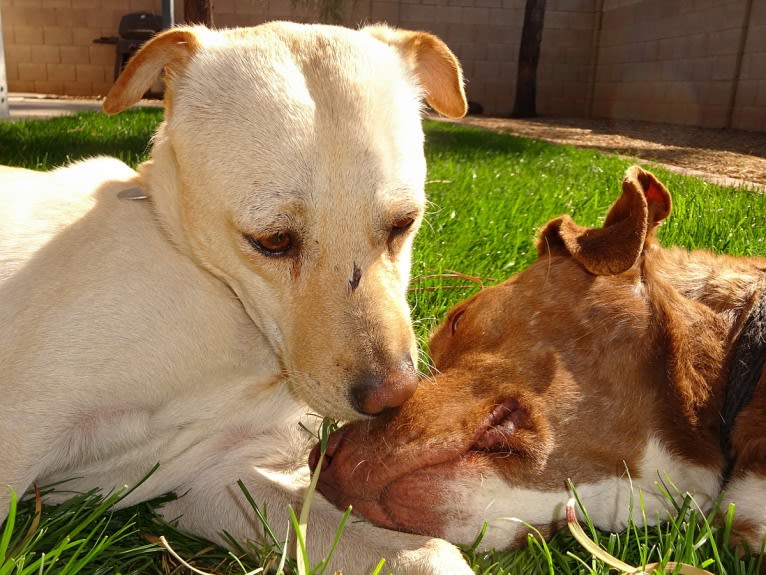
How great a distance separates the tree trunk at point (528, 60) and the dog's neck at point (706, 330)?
54.3ft

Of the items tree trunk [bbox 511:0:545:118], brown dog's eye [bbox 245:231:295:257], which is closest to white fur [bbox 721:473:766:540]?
brown dog's eye [bbox 245:231:295:257]

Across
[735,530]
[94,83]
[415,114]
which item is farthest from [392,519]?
[94,83]

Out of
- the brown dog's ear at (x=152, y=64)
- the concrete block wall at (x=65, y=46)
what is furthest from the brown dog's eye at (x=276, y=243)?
the concrete block wall at (x=65, y=46)

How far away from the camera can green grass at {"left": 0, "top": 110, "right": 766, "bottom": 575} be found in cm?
202

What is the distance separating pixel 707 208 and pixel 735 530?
3.70 m

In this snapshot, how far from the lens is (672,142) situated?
12.6 metres

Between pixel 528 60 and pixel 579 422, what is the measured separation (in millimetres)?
17450

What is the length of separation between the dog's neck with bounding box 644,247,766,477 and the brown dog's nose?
77 cm

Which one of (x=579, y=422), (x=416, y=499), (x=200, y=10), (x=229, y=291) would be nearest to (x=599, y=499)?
(x=579, y=422)

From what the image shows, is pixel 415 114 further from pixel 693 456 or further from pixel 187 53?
pixel 693 456

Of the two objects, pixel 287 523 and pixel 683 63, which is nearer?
pixel 287 523

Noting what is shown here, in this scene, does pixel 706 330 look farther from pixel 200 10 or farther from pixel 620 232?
pixel 200 10

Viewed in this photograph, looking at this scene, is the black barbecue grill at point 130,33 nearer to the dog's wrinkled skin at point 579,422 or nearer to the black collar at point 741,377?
the dog's wrinkled skin at point 579,422

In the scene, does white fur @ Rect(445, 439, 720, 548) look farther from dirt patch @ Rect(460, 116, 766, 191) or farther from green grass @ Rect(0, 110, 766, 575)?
dirt patch @ Rect(460, 116, 766, 191)
